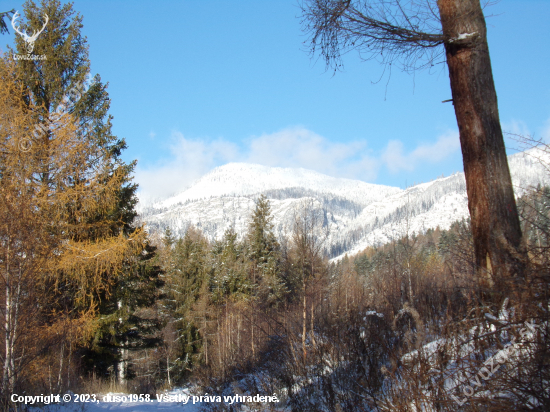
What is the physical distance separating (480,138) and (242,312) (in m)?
8.43

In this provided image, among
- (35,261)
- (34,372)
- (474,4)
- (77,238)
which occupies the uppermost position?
(474,4)

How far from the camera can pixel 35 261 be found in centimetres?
572

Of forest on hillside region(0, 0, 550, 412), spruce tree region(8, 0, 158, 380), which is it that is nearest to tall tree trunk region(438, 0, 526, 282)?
forest on hillside region(0, 0, 550, 412)

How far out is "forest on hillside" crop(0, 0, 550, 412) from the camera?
7.87 ft

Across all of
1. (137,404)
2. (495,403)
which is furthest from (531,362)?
(137,404)

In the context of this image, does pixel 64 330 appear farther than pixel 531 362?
Yes

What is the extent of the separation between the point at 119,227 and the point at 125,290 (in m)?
3.35

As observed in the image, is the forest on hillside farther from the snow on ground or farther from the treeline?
the snow on ground

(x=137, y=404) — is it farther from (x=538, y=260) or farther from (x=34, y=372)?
(x=538, y=260)

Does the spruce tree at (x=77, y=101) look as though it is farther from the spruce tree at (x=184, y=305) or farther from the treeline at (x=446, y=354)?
the spruce tree at (x=184, y=305)

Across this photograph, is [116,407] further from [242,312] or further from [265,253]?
[265,253]

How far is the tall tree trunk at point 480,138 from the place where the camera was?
338cm

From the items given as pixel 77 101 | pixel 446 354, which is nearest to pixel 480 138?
pixel 446 354

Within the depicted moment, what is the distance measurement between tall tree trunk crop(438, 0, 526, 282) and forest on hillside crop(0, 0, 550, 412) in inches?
1.8
